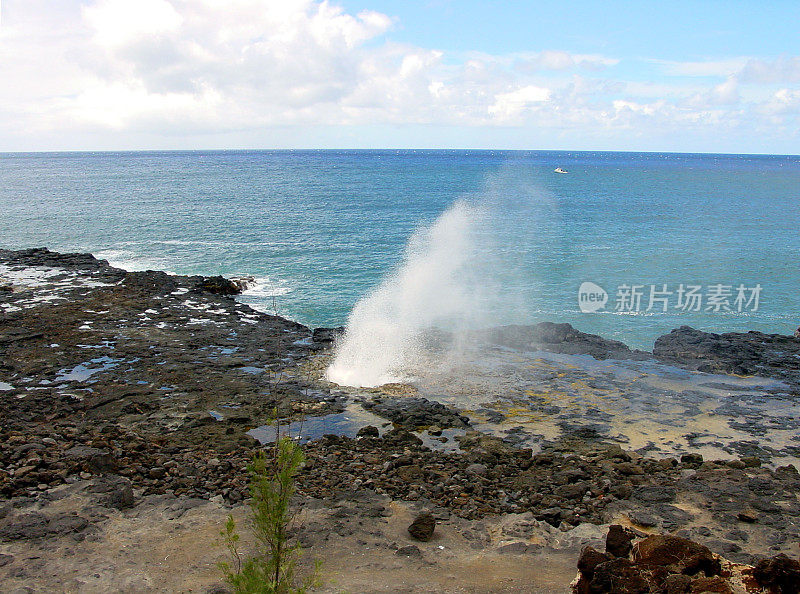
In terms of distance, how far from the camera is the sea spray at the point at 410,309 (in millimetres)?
22833

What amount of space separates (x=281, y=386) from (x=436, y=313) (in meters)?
12.7

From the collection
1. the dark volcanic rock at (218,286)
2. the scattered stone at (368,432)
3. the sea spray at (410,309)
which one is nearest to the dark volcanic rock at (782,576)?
the scattered stone at (368,432)

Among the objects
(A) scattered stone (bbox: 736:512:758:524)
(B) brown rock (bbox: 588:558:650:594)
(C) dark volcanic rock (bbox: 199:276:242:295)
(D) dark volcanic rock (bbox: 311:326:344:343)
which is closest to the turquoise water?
(C) dark volcanic rock (bbox: 199:276:242:295)

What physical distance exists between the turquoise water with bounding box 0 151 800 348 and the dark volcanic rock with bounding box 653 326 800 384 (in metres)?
3.37

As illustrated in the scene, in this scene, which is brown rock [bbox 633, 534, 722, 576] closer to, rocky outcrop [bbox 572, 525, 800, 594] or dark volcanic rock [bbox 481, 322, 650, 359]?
rocky outcrop [bbox 572, 525, 800, 594]

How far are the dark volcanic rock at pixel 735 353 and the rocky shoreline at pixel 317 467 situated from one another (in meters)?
0.12

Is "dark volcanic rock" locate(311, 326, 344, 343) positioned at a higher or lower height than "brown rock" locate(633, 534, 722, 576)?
lower

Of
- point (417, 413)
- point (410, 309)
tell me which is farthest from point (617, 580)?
point (410, 309)

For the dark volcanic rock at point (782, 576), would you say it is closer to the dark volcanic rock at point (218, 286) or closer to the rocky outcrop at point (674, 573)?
the rocky outcrop at point (674, 573)

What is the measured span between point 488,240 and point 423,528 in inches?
1732

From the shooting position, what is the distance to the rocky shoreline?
38.4 ft

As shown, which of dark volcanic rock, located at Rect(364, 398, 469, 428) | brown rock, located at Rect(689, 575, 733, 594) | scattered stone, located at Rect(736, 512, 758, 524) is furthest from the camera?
dark volcanic rock, located at Rect(364, 398, 469, 428)

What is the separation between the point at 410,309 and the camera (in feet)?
103

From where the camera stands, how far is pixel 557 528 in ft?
40.0
